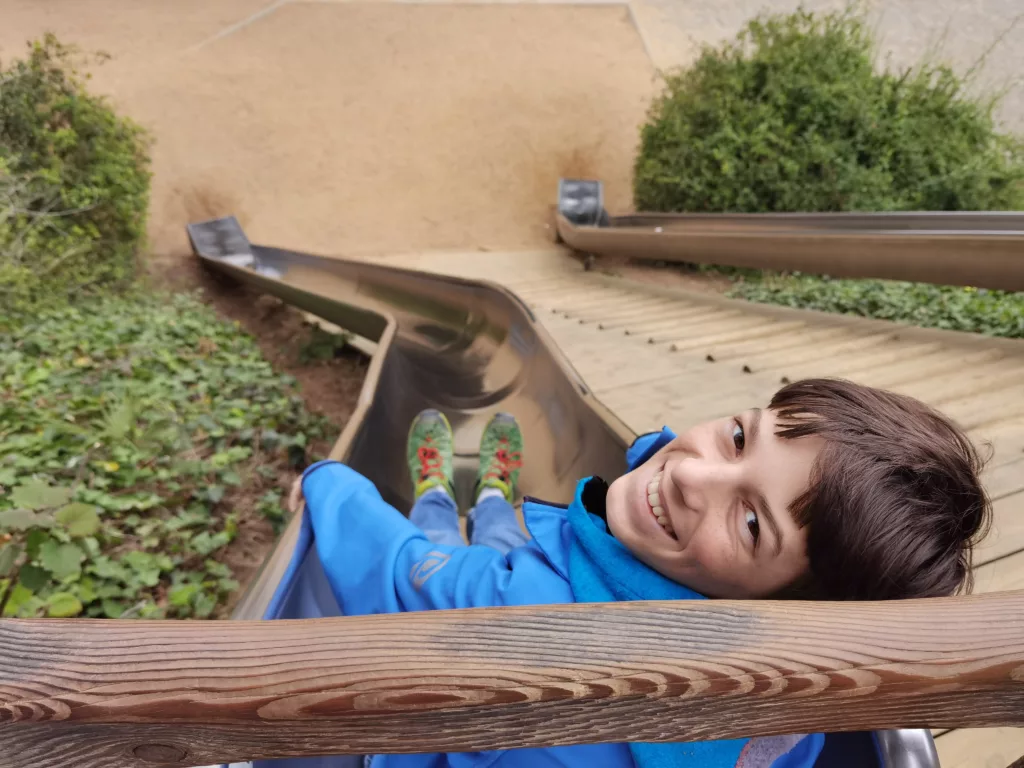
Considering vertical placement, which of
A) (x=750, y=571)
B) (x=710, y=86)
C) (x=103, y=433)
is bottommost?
(x=103, y=433)

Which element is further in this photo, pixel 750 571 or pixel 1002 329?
pixel 1002 329

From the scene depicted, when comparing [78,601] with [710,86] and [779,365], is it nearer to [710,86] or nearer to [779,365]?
[779,365]

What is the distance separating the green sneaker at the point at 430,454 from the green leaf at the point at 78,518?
0.94 meters

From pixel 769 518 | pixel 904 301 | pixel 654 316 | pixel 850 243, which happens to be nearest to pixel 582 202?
pixel 654 316

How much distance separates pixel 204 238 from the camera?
6.08 metres

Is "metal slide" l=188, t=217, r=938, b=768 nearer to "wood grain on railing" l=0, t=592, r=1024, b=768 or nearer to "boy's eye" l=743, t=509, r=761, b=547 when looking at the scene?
"boy's eye" l=743, t=509, r=761, b=547

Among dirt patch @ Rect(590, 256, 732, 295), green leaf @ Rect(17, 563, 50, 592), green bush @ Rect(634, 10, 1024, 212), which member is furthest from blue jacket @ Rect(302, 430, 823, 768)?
green bush @ Rect(634, 10, 1024, 212)

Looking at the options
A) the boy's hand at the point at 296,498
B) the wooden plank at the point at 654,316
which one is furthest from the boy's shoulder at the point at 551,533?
the wooden plank at the point at 654,316

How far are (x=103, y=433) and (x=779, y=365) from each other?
9.93ft

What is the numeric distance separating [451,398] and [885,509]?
2341 mm

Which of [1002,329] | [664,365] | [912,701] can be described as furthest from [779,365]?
[912,701]

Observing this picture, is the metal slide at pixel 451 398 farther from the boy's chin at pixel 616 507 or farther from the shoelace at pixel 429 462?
the boy's chin at pixel 616 507

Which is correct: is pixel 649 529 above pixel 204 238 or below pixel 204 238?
below

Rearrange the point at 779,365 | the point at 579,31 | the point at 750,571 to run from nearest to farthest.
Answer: the point at 750,571 < the point at 779,365 < the point at 579,31
